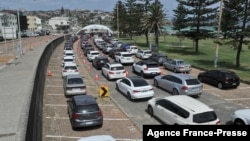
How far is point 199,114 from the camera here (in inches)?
567

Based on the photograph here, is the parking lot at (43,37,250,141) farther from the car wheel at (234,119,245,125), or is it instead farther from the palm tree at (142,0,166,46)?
the palm tree at (142,0,166,46)

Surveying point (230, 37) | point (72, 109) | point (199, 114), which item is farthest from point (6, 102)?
point (230, 37)

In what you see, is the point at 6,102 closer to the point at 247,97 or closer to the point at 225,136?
the point at 225,136

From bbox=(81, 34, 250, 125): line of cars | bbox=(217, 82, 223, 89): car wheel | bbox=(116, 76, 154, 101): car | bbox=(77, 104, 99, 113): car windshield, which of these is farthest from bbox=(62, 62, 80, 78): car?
bbox=(77, 104, 99, 113): car windshield

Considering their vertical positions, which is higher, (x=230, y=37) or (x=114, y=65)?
(x=230, y=37)

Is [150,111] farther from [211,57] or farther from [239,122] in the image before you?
[211,57]

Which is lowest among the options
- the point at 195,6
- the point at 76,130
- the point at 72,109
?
the point at 76,130

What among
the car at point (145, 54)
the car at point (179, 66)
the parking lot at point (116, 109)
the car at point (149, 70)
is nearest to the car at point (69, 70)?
the parking lot at point (116, 109)

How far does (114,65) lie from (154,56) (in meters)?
11.0

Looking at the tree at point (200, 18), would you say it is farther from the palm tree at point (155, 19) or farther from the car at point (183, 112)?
the car at point (183, 112)

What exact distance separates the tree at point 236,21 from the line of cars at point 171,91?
8.19m

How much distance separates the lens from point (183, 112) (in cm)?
1477

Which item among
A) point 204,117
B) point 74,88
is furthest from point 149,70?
point 204,117

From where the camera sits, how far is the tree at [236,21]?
3512 centimetres
